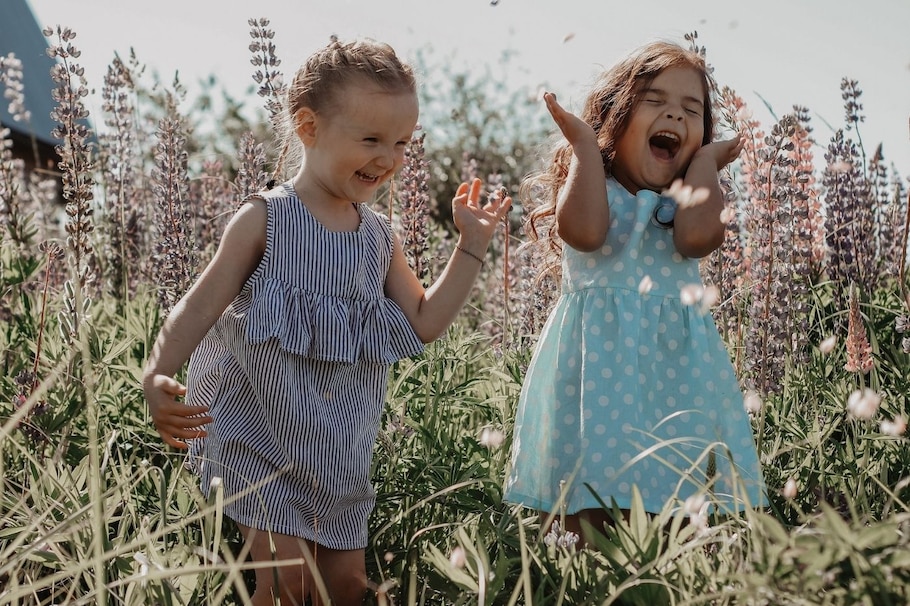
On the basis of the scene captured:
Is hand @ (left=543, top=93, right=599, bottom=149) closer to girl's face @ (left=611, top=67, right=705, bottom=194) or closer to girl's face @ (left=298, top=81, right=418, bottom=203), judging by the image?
girl's face @ (left=611, top=67, right=705, bottom=194)

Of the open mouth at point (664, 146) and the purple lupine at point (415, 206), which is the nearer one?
the open mouth at point (664, 146)

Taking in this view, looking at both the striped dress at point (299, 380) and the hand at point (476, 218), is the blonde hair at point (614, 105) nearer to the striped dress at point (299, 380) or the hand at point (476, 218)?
the hand at point (476, 218)

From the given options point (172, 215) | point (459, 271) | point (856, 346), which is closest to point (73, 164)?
point (172, 215)

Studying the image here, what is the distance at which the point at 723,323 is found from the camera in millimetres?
3680

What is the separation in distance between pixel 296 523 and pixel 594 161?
1.24 metres

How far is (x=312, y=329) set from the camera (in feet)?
8.47

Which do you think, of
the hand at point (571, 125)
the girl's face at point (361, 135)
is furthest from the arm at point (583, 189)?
the girl's face at point (361, 135)

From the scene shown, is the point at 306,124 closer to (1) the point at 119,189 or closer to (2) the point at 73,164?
(2) the point at 73,164

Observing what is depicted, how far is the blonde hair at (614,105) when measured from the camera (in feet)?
9.27

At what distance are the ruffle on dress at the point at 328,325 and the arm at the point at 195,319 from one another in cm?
8

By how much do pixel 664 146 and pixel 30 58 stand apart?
20764mm

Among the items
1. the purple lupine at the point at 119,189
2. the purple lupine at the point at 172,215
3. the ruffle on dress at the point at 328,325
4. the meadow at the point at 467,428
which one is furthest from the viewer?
the purple lupine at the point at 119,189


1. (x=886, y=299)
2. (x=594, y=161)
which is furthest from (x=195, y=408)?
(x=886, y=299)

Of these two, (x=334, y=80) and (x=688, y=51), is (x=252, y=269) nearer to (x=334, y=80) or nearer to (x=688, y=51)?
(x=334, y=80)
